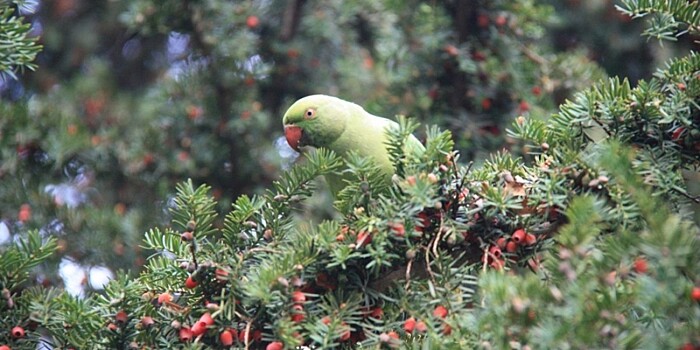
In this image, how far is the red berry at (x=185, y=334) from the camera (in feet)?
4.71

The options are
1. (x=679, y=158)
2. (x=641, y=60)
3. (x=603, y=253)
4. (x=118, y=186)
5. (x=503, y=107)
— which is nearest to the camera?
(x=603, y=253)

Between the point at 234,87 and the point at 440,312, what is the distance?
1.89 metres

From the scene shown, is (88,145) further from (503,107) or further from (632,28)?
(632,28)

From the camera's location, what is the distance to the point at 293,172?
1545mm

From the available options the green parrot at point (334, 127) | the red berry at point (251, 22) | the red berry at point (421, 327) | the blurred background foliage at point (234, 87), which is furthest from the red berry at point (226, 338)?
the red berry at point (251, 22)

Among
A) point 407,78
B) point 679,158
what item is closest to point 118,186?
point 407,78

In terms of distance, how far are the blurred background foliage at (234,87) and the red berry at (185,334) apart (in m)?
1.01

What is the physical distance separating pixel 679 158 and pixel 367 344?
67 centimetres

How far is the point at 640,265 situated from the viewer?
115 centimetres

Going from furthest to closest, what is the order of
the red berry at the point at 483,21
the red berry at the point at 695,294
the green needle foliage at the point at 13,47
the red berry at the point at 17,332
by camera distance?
1. the red berry at the point at 483,21
2. the green needle foliage at the point at 13,47
3. the red berry at the point at 17,332
4. the red berry at the point at 695,294

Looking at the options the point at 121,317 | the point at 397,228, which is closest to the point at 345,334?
the point at 397,228

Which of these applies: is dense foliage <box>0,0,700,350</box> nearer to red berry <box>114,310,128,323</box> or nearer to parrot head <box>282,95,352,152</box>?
red berry <box>114,310,128,323</box>

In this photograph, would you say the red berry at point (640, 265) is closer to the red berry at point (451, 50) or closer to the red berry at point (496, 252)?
the red berry at point (496, 252)

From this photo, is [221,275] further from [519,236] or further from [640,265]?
[640,265]
